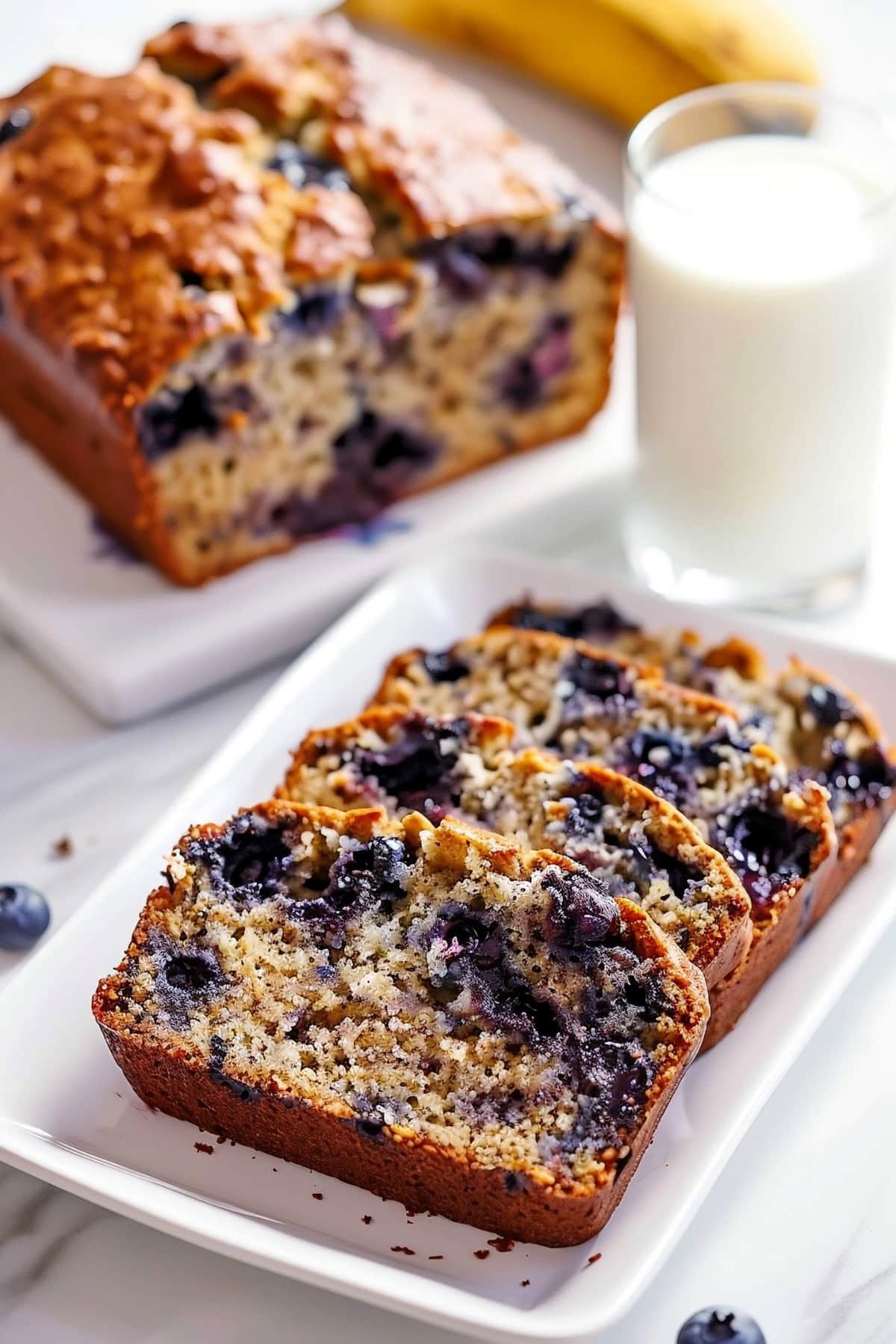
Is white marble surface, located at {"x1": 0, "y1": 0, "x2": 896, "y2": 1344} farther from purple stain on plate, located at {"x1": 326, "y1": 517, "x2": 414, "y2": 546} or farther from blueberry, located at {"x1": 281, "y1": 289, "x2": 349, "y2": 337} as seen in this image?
blueberry, located at {"x1": 281, "y1": 289, "x2": 349, "y2": 337}

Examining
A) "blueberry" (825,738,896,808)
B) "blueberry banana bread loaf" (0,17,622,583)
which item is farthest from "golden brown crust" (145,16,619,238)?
"blueberry" (825,738,896,808)

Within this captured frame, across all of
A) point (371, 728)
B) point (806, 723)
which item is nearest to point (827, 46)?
point (806, 723)

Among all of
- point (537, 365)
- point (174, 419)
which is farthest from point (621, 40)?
point (174, 419)

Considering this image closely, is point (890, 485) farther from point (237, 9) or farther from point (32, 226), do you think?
point (237, 9)

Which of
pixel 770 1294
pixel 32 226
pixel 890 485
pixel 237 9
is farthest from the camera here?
pixel 237 9

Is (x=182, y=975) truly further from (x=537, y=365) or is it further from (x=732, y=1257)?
(x=537, y=365)

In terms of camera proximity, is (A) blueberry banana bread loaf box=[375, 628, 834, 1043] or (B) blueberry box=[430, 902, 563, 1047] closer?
(B) blueberry box=[430, 902, 563, 1047]

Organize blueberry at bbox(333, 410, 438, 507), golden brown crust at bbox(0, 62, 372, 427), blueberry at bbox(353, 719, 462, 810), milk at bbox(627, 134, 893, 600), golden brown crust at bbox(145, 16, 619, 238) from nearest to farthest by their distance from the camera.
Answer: blueberry at bbox(353, 719, 462, 810)
milk at bbox(627, 134, 893, 600)
golden brown crust at bbox(0, 62, 372, 427)
golden brown crust at bbox(145, 16, 619, 238)
blueberry at bbox(333, 410, 438, 507)
